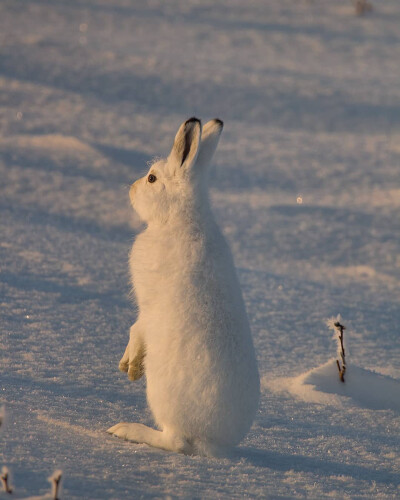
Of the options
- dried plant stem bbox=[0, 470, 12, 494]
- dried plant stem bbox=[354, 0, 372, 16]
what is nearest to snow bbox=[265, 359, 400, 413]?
dried plant stem bbox=[0, 470, 12, 494]

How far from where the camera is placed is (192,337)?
284 centimetres

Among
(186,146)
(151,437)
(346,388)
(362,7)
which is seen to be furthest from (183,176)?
(362,7)

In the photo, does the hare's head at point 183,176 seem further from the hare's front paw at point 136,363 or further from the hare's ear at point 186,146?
the hare's front paw at point 136,363

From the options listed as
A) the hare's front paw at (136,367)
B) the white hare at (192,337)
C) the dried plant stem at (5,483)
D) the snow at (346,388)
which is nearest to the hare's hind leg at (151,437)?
the white hare at (192,337)

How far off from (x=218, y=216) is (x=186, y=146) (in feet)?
10.8

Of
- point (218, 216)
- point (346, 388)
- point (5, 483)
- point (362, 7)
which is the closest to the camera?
point (5, 483)

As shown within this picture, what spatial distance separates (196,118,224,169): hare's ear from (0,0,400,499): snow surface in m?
1.17

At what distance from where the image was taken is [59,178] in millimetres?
6676

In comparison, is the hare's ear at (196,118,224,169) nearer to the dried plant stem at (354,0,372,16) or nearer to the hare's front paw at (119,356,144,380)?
the hare's front paw at (119,356,144,380)

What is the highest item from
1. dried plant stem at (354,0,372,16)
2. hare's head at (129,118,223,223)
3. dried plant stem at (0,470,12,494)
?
dried plant stem at (354,0,372,16)

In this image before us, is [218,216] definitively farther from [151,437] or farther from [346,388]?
[151,437]

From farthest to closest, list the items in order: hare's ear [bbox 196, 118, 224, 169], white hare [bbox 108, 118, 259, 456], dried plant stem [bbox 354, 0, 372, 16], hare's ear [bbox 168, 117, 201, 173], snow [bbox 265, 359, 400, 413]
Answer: dried plant stem [bbox 354, 0, 372, 16], snow [bbox 265, 359, 400, 413], hare's ear [bbox 196, 118, 224, 169], hare's ear [bbox 168, 117, 201, 173], white hare [bbox 108, 118, 259, 456]

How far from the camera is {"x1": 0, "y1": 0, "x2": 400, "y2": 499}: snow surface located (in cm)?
291

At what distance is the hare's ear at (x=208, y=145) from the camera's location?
10.7 ft
